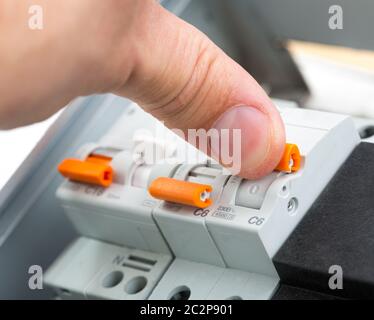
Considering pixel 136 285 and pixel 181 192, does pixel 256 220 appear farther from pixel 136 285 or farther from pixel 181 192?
pixel 136 285

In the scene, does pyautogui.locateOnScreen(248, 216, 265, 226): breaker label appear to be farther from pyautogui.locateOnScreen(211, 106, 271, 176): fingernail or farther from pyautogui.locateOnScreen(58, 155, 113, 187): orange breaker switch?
pyautogui.locateOnScreen(58, 155, 113, 187): orange breaker switch

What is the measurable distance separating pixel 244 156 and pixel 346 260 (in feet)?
0.61

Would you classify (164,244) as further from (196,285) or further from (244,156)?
(244,156)

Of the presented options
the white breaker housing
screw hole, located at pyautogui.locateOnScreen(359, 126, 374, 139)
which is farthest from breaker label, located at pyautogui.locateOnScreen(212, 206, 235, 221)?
screw hole, located at pyautogui.locateOnScreen(359, 126, 374, 139)

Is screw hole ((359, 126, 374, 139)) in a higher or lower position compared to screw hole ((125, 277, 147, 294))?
higher

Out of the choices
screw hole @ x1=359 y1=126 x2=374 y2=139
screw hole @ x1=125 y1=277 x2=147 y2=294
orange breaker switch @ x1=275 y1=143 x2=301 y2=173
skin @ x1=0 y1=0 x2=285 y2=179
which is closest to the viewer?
skin @ x1=0 y1=0 x2=285 y2=179

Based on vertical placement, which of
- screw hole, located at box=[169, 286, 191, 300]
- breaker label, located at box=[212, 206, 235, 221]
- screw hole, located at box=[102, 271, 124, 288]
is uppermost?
breaker label, located at box=[212, 206, 235, 221]

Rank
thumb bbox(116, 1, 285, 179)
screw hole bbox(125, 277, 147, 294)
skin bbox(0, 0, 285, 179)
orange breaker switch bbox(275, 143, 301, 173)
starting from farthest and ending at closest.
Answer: screw hole bbox(125, 277, 147, 294) < orange breaker switch bbox(275, 143, 301, 173) < thumb bbox(116, 1, 285, 179) < skin bbox(0, 0, 285, 179)

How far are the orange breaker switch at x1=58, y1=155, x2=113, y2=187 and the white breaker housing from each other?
14mm

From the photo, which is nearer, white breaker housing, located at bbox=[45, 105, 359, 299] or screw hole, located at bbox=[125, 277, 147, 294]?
white breaker housing, located at bbox=[45, 105, 359, 299]

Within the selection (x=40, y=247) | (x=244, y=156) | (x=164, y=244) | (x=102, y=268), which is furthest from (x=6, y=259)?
(x=244, y=156)

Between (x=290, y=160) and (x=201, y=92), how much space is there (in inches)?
6.4

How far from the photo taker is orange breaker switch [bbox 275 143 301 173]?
94cm
